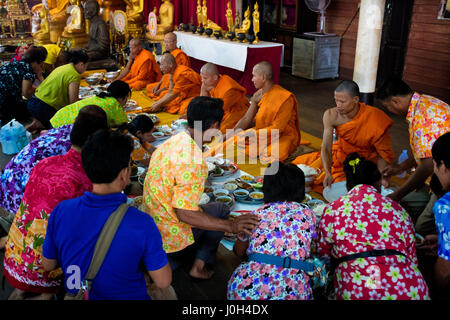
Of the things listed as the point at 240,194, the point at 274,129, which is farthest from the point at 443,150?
the point at 274,129

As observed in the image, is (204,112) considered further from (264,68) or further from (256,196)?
(264,68)

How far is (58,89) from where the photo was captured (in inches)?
189

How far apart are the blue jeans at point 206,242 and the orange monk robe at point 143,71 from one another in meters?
5.02

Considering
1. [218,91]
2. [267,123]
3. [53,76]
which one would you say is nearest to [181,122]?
[218,91]

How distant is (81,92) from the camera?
21.0 ft

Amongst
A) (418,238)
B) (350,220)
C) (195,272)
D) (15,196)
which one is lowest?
(195,272)

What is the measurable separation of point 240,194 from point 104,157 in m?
1.70

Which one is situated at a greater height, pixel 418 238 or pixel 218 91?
pixel 218 91

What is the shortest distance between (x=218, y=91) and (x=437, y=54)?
403 centimetres

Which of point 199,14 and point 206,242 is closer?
point 206,242

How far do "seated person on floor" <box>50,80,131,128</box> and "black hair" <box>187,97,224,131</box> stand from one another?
1.50 m

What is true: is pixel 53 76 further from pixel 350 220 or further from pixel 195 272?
pixel 350 220

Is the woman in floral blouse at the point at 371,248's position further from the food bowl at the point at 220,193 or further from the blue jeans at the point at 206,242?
the food bowl at the point at 220,193

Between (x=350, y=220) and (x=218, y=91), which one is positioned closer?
(x=350, y=220)
